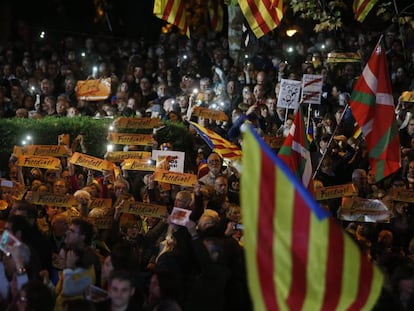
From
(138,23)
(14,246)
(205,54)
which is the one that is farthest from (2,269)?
(138,23)

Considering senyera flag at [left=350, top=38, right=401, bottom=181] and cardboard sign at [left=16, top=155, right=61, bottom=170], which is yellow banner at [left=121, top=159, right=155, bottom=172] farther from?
senyera flag at [left=350, top=38, right=401, bottom=181]

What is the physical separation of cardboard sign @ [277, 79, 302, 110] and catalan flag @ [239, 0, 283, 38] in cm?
85

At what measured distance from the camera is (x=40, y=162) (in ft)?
35.6

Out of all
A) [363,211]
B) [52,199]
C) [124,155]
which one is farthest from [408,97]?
[52,199]

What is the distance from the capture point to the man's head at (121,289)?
585cm

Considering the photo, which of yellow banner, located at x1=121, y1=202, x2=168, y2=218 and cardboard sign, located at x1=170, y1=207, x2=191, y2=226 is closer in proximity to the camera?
cardboard sign, located at x1=170, y1=207, x2=191, y2=226

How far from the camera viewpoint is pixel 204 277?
6.24 meters

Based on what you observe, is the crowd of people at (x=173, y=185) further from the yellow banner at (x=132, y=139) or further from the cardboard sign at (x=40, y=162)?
the yellow banner at (x=132, y=139)

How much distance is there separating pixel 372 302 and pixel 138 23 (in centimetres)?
2053

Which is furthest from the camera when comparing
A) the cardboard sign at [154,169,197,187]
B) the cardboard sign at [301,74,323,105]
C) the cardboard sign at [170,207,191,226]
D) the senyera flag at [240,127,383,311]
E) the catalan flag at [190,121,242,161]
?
the cardboard sign at [301,74,323,105]

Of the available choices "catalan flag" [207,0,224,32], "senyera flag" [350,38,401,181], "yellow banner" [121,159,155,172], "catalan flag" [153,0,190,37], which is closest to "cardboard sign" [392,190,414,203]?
"senyera flag" [350,38,401,181]

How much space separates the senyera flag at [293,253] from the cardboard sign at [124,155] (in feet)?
22.1

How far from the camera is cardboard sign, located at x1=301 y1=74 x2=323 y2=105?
12.3m

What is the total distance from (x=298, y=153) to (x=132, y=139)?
2996 mm
